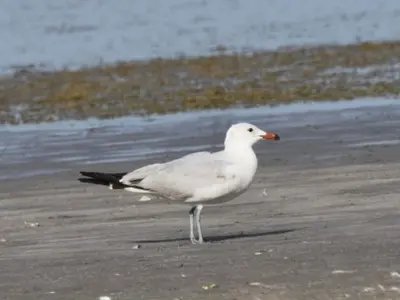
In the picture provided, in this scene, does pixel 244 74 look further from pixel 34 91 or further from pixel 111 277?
pixel 111 277

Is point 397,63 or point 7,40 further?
point 7,40

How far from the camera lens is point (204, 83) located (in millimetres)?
25344

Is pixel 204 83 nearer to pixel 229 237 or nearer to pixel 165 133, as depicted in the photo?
pixel 165 133

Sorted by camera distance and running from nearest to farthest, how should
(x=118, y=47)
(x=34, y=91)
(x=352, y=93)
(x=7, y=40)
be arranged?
(x=352, y=93), (x=34, y=91), (x=118, y=47), (x=7, y=40)

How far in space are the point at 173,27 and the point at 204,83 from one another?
10.7 meters

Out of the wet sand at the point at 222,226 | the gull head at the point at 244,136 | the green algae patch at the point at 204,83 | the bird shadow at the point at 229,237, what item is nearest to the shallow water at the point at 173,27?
the green algae patch at the point at 204,83

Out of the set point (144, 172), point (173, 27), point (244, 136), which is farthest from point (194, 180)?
point (173, 27)

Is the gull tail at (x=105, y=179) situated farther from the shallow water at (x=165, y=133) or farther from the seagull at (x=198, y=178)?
the shallow water at (x=165, y=133)

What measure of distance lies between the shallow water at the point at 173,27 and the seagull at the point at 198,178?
17.5m

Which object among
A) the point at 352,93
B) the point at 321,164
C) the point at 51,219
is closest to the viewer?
the point at 51,219

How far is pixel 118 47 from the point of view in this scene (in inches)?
1252

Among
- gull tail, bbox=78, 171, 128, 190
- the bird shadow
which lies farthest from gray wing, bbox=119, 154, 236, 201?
the bird shadow

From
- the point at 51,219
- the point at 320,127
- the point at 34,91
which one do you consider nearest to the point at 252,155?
the point at 51,219

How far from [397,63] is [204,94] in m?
4.89
